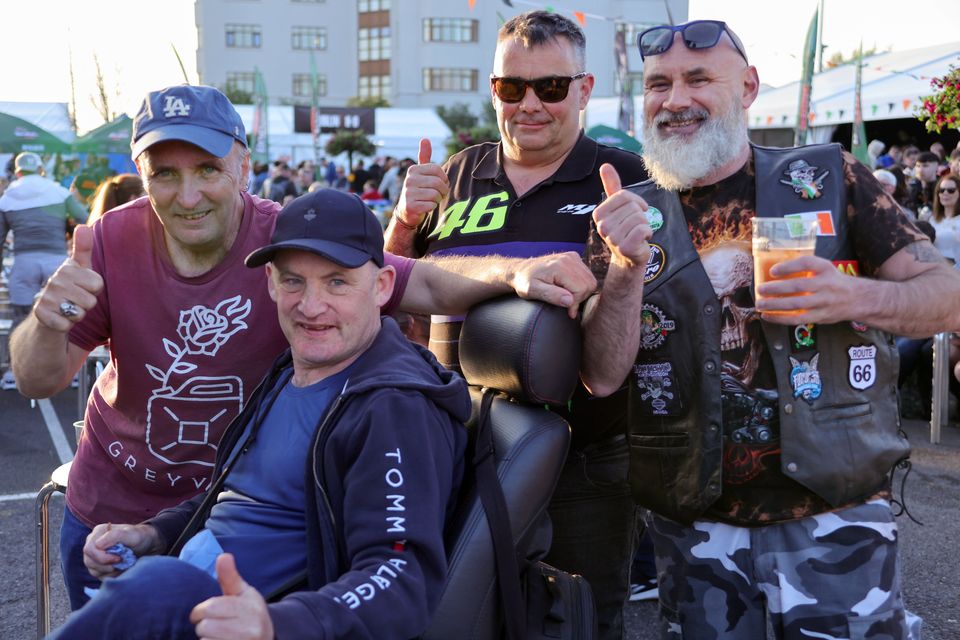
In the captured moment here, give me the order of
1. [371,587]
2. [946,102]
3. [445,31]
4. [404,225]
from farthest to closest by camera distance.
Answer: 1. [445,31]
2. [946,102]
3. [404,225]
4. [371,587]

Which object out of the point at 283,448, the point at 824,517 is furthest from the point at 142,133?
the point at 824,517

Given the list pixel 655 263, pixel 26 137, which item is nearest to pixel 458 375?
pixel 655 263

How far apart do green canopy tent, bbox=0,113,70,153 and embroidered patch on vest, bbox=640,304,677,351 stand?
15.2 metres

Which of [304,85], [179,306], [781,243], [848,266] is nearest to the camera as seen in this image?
[781,243]

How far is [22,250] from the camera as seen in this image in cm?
879

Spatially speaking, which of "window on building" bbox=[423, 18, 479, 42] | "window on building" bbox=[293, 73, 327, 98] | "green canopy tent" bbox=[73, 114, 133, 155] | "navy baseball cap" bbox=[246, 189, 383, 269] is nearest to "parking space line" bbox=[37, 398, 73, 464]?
"navy baseball cap" bbox=[246, 189, 383, 269]

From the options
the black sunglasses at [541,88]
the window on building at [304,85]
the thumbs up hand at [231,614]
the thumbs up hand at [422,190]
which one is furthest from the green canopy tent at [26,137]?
the window on building at [304,85]

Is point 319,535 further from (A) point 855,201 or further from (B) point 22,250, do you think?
(B) point 22,250

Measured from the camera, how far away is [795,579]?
7.50 ft

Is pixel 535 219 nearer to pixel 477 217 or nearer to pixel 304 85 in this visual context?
pixel 477 217

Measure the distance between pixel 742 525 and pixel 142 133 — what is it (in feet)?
5.95

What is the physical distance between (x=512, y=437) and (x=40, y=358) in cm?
121

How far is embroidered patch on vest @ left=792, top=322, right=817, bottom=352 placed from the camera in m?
2.30

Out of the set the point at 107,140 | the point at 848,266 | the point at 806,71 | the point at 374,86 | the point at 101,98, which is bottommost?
the point at 848,266
